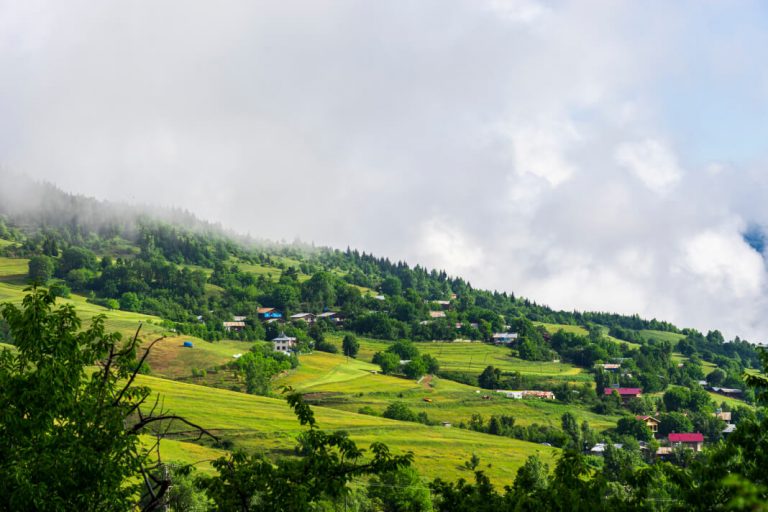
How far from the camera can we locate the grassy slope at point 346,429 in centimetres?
11250

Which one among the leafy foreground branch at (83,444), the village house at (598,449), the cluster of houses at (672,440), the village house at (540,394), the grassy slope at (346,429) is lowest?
the grassy slope at (346,429)

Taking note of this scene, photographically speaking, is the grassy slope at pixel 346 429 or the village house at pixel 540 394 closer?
the grassy slope at pixel 346 429

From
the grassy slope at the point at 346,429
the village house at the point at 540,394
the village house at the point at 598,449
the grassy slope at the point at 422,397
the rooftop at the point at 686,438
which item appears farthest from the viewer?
the village house at the point at 540,394

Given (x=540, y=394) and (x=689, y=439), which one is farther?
(x=540, y=394)

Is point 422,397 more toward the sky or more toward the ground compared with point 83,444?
more toward the ground

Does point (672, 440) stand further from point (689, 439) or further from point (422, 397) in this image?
point (422, 397)

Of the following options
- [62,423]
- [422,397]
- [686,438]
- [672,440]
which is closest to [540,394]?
[672,440]

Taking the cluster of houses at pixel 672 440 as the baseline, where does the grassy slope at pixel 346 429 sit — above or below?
below

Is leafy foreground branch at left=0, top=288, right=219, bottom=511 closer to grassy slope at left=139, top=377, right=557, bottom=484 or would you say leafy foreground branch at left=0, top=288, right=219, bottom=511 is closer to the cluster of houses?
grassy slope at left=139, top=377, right=557, bottom=484

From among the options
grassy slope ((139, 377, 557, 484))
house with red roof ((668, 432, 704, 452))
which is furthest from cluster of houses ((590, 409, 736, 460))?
grassy slope ((139, 377, 557, 484))

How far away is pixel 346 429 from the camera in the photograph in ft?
417

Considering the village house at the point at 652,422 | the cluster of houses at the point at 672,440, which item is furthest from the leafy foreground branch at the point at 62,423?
the village house at the point at 652,422

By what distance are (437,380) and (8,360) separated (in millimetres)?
182007

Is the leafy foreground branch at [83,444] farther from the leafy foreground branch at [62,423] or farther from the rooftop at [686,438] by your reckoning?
the rooftop at [686,438]
